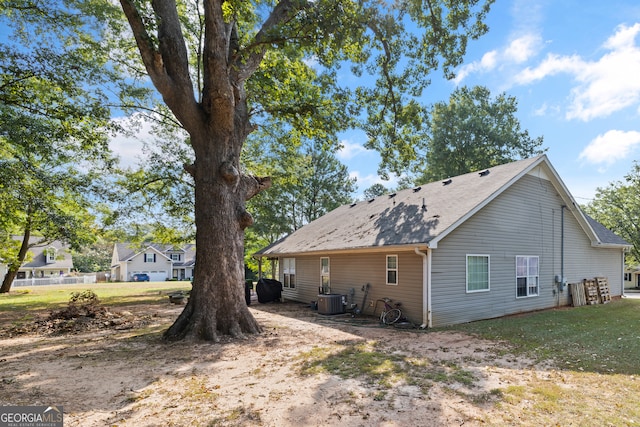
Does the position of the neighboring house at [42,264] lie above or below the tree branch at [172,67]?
below

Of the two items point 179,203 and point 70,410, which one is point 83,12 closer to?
point 179,203

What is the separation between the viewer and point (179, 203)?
2019 centimetres

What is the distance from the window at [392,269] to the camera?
10.9 meters

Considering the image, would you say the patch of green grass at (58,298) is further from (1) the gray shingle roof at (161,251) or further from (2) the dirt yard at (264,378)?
(1) the gray shingle roof at (161,251)

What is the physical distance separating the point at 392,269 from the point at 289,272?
793 cm

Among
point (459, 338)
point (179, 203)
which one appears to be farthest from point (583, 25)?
point (179, 203)

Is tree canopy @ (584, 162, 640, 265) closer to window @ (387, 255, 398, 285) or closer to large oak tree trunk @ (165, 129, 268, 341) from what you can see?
window @ (387, 255, 398, 285)

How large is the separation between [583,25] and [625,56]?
13.5 feet

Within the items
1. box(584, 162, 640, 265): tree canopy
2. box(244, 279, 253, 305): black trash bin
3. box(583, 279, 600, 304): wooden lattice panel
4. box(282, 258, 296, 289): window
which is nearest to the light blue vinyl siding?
box(583, 279, 600, 304): wooden lattice panel

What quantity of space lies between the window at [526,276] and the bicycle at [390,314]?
4.83 meters

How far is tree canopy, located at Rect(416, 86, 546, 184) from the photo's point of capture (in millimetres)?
28755

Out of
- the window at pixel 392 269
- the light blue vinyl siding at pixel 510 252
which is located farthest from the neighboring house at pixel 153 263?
the light blue vinyl siding at pixel 510 252

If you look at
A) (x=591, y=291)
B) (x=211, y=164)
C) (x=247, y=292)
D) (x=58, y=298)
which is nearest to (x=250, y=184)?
(x=211, y=164)

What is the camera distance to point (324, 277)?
1459cm
